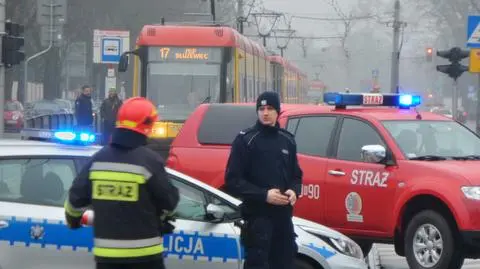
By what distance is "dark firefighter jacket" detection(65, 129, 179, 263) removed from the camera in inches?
206

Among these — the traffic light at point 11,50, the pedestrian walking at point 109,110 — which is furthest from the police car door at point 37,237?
the pedestrian walking at point 109,110

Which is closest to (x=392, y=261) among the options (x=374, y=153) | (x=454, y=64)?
(x=374, y=153)

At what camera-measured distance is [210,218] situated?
7.33 metres

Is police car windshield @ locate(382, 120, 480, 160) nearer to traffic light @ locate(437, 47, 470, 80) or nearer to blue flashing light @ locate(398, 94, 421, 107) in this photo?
blue flashing light @ locate(398, 94, 421, 107)

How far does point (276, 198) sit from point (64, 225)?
1.56 meters

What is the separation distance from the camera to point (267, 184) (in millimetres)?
7066

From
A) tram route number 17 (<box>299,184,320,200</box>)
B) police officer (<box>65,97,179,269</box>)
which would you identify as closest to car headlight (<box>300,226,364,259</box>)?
tram route number 17 (<box>299,184,320,200</box>)

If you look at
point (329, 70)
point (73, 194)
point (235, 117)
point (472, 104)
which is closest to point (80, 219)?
point (73, 194)

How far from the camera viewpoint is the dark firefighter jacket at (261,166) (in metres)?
7.06

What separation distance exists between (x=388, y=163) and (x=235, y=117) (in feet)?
7.67

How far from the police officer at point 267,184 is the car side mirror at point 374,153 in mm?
2817

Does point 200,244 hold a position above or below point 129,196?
below

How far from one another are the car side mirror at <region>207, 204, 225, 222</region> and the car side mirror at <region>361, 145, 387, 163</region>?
2.97 m

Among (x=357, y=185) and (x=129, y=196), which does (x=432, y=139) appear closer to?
(x=357, y=185)
